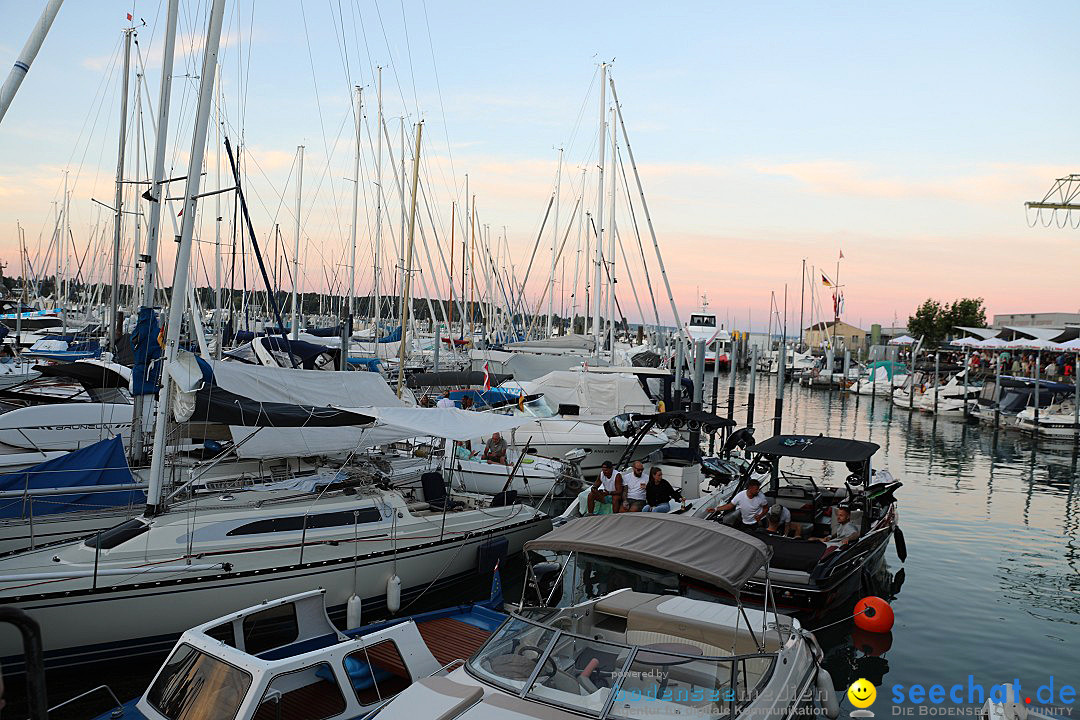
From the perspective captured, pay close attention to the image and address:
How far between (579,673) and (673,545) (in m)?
2.14

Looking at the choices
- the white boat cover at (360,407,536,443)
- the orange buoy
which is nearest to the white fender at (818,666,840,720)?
the orange buoy

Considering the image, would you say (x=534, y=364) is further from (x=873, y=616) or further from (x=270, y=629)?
(x=270, y=629)

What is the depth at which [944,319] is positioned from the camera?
3014 inches

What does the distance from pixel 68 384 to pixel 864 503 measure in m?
24.0

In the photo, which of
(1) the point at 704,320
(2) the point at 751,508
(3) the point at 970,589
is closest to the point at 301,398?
(2) the point at 751,508

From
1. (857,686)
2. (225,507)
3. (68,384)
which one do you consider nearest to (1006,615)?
(857,686)

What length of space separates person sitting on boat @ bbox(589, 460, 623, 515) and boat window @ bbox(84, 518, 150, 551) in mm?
8558

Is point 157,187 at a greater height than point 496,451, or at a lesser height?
greater

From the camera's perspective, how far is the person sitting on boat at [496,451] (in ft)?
67.2

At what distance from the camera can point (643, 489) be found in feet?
52.3

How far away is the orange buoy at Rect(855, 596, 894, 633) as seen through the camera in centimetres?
1254

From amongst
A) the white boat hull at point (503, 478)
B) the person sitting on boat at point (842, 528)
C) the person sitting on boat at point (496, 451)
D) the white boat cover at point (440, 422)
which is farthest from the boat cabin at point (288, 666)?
the person sitting on boat at point (496, 451)

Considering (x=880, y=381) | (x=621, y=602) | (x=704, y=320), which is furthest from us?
(x=880, y=381)

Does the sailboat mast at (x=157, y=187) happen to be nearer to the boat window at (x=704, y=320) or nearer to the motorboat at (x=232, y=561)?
the motorboat at (x=232, y=561)
